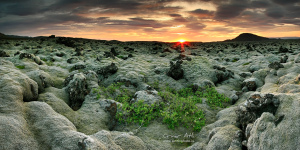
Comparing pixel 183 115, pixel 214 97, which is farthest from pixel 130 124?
pixel 214 97

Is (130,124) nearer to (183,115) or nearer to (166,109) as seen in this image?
(166,109)

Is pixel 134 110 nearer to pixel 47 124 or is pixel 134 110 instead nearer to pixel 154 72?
pixel 47 124

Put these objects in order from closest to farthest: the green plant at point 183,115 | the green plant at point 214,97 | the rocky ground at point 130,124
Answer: the rocky ground at point 130,124
the green plant at point 183,115
the green plant at point 214,97

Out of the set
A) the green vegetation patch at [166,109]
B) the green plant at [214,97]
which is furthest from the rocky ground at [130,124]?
the green plant at [214,97]

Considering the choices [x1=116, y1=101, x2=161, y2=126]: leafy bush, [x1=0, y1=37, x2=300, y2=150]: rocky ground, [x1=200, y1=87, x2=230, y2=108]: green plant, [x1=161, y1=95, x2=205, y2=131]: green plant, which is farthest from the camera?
[x1=200, y1=87, x2=230, y2=108]: green plant

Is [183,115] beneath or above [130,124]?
above

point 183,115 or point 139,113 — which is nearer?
point 139,113

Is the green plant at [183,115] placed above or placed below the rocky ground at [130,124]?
below

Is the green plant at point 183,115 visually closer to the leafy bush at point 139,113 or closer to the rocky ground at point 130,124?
the rocky ground at point 130,124

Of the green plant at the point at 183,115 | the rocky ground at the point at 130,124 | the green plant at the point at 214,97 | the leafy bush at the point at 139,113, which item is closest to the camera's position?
the rocky ground at the point at 130,124

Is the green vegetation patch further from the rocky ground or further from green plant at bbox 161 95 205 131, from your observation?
the rocky ground

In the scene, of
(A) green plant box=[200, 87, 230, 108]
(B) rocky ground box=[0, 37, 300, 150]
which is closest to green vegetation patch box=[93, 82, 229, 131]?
(A) green plant box=[200, 87, 230, 108]

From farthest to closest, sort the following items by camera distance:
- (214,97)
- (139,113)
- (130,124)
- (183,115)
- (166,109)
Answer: (214,97), (166,109), (183,115), (139,113), (130,124)

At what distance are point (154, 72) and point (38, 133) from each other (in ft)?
45.5
